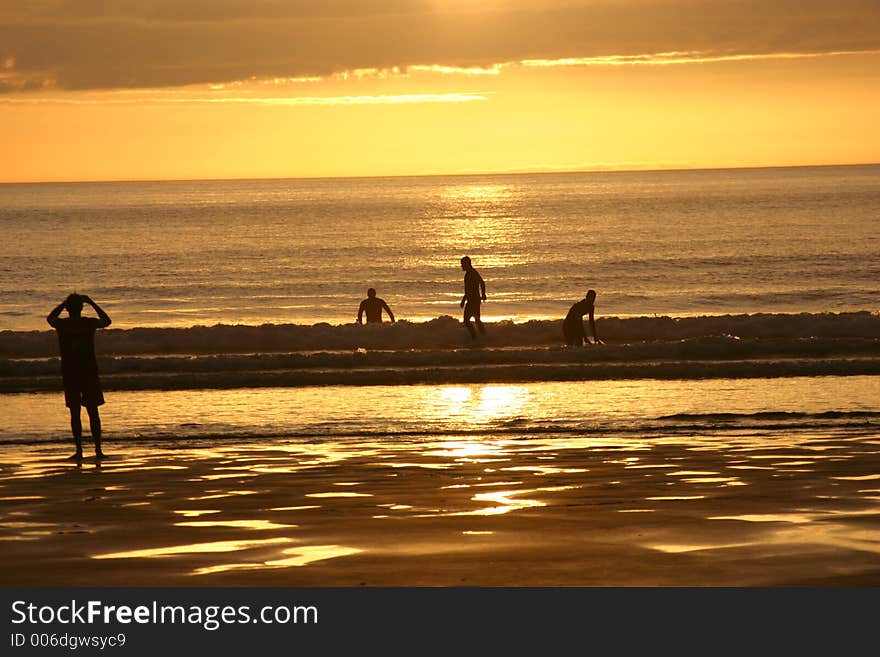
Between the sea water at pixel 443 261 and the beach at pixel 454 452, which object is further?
the sea water at pixel 443 261

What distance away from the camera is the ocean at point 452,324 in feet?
66.0

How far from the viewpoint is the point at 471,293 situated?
29688mm

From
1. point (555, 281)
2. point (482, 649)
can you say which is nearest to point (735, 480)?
point (482, 649)

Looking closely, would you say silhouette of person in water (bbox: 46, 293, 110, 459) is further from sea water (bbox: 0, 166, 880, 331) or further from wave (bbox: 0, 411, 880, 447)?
sea water (bbox: 0, 166, 880, 331)

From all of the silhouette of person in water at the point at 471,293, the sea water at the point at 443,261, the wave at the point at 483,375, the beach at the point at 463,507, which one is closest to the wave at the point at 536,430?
the beach at the point at 463,507

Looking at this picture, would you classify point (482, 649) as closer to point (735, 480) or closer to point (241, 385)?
point (735, 480)

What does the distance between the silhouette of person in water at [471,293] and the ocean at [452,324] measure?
1168 mm

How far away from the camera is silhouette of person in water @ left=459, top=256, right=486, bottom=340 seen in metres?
28.4

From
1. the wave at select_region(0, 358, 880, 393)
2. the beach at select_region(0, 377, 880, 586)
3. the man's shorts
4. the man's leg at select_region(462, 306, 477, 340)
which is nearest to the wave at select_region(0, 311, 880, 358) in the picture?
the man's leg at select_region(462, 306, 477, 340)

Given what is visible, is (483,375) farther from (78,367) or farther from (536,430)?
(78,367)

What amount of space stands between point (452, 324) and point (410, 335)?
125 cm

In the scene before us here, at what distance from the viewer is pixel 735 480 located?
1283 cm

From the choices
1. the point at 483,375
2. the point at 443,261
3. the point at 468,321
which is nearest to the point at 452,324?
the point at 468,321

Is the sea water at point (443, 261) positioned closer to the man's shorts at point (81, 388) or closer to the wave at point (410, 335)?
the wave at point (410, 335)
